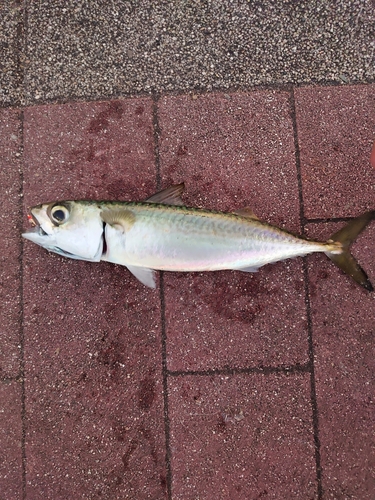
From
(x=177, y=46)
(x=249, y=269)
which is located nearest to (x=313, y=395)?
(x=249, y=269)

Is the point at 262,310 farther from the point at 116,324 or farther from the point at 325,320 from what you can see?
the point at 116,324

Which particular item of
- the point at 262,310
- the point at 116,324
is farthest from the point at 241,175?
the point at 116,324

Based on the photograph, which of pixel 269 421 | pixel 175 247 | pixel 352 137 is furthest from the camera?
pixel 352 137

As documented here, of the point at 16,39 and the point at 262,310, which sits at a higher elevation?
the point at 16,39

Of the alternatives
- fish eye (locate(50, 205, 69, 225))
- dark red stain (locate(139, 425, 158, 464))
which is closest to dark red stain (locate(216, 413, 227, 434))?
dark red stain (locate(139, 425, 158, 464))

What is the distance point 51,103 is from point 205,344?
88.9 inches

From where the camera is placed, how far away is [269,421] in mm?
2953

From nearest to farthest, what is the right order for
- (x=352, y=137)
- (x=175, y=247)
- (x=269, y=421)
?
(x=175, y=247) < (x=269, y=421) < (x=352, y=137)

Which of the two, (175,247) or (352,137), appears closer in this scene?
(175,247)

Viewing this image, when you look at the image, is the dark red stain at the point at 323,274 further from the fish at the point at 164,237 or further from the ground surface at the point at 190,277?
the fish at the point at 164,237

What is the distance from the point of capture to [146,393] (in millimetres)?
2982

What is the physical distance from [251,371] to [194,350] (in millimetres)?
452

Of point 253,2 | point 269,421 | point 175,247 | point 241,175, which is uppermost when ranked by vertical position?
point 253,2

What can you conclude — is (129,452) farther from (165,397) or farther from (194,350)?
(194,350)
